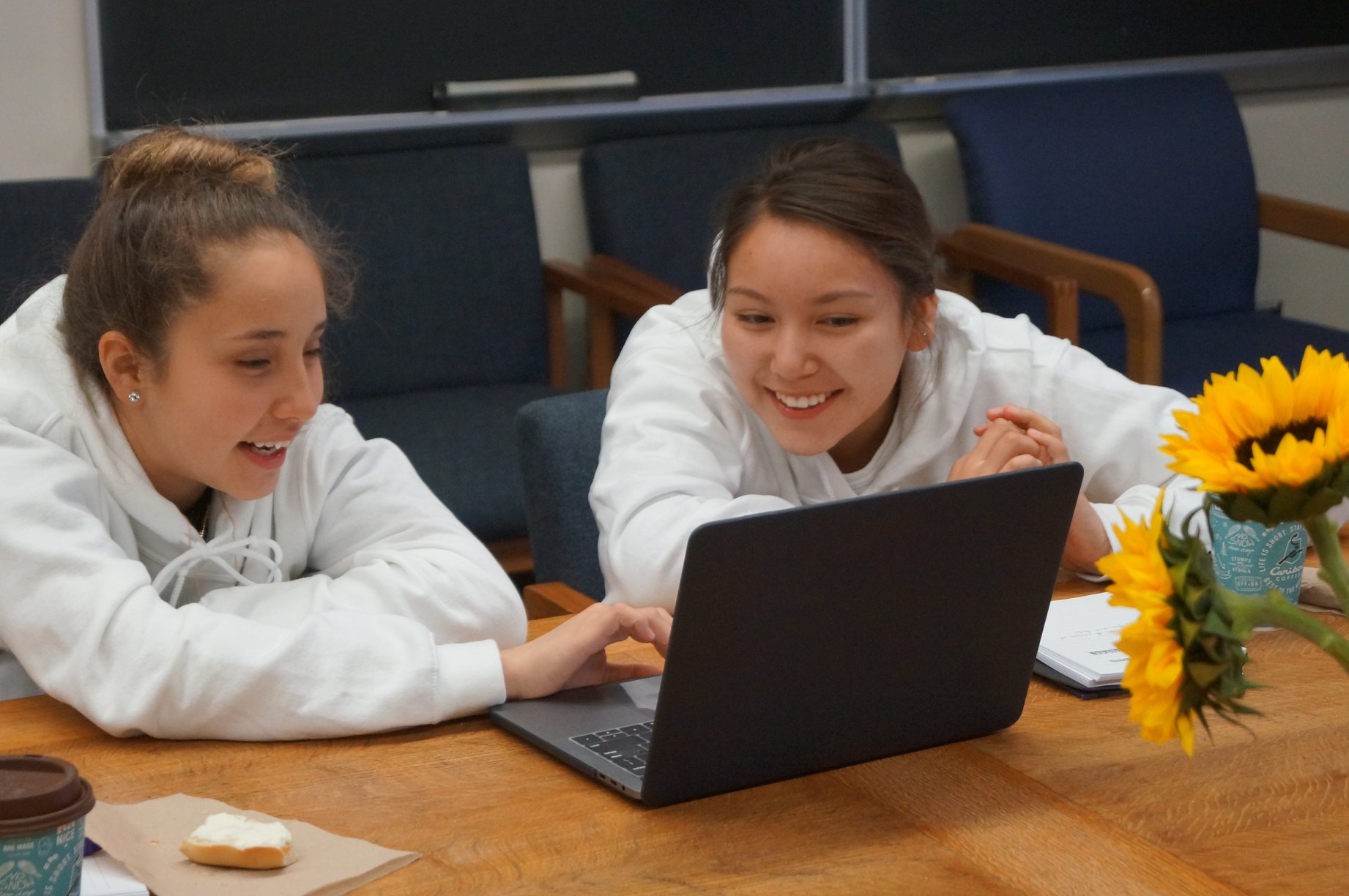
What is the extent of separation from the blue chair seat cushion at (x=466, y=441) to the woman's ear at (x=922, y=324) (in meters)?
0.95

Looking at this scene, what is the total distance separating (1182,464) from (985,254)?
2599 millimetres

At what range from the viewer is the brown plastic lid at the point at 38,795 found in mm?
845

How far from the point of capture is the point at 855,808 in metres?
1.10

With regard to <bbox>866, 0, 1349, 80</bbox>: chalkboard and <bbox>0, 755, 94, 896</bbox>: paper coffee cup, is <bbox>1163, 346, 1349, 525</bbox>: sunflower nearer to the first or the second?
<bbox>0, 755, 94, 896</bbox>: paper coffee cup

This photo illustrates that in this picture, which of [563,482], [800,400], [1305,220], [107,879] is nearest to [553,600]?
[563,482]

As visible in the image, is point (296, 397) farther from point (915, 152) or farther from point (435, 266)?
point (915, 152)

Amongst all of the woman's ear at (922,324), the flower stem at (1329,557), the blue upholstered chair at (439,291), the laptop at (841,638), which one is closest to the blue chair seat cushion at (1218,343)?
the blue upholstered chair at (439,291)

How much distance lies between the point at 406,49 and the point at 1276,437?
2.68m

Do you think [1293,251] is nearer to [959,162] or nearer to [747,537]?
[959,162]

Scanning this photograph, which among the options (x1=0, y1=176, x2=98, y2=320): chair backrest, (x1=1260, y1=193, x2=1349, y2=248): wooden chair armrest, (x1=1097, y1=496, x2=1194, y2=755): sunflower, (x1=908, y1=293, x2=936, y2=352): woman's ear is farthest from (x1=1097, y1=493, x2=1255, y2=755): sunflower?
(x1=1260, y1=193, x2=1349, y2=248): wooden chair armrest

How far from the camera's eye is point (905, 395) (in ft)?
6.20

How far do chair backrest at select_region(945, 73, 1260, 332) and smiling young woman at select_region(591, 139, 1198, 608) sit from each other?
1605 millimetres

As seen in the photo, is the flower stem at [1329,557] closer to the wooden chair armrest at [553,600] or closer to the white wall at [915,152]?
the wooden chair armrest at [553,600]

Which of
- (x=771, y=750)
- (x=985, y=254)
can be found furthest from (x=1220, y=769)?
(x=985, y=254)
